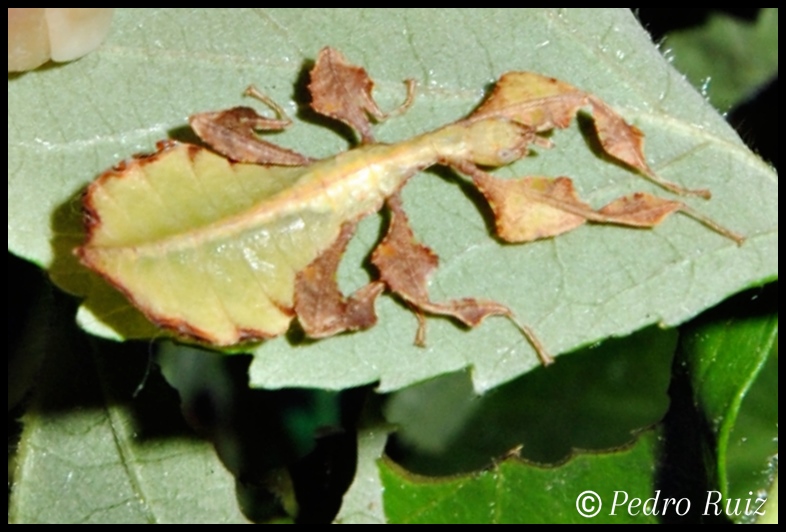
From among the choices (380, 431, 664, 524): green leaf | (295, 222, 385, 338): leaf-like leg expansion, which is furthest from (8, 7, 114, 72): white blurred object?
(380, 431, 664, 524): green leaf

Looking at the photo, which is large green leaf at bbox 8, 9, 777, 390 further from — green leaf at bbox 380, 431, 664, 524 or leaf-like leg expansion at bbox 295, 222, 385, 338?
green leaf at bbox 380, 431, 664, 524

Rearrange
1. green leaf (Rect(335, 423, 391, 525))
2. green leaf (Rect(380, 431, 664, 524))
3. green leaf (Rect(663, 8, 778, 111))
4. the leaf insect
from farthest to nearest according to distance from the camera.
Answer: green leaf (Rect(663, 8, 778, 111)) → green leaf (Rect(335, 423, 391, 525)) → green leaf (Rect(380, 431, 664, 524)) → the leaf insect

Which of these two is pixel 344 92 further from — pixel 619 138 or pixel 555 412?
pixel 555 412

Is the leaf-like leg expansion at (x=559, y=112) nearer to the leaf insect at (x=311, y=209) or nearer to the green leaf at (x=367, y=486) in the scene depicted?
the leaf insect at (x=311, y=209)

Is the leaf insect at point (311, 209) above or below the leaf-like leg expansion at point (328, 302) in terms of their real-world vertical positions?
above

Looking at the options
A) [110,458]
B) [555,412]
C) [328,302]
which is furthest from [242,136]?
[555,412]

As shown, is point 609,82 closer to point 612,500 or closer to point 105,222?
point 612,500

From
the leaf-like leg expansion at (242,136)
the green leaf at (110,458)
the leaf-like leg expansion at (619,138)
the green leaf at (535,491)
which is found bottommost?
the green leaf at (110,458)

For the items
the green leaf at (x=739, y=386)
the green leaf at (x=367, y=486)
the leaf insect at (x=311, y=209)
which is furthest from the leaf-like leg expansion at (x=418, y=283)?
the green leaf at (x=367, y=486)
